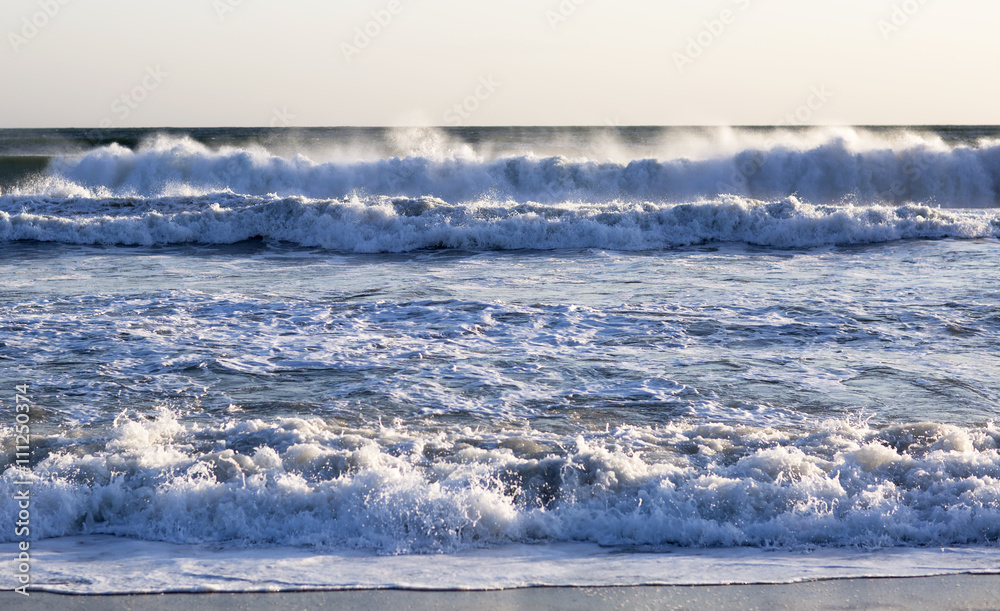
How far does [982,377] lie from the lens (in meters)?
6.25

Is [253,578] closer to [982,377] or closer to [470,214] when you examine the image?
[982,377]

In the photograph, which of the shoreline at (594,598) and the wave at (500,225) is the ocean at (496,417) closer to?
the shoreline at (594,598)

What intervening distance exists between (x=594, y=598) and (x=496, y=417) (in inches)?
87.8

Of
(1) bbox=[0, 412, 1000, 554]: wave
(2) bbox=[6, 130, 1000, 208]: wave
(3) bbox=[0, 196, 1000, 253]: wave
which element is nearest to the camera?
(1) bbox=[0, 412, 1000, 554]: wave

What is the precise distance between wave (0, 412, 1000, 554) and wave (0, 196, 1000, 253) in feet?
33.4

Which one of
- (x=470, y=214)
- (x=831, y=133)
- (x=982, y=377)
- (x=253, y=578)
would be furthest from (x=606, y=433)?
(x=831, y=133)

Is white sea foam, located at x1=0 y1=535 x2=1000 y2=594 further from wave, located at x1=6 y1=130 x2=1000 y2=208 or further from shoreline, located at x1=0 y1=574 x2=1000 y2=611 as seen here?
wave, located at x1=6 y1=130 x2=1000 y2=208

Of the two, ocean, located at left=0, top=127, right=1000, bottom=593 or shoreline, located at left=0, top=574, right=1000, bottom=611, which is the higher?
ocean, located at left=0, top=127, right=1000, bottom=593

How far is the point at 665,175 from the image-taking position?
23.7 m

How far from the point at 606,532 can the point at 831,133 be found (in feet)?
78.9

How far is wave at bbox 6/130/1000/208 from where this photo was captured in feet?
76.6

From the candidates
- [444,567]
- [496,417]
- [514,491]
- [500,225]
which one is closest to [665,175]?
[500,225]

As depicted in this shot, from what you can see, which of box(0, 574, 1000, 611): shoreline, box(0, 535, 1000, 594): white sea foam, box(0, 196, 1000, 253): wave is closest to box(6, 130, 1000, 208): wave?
box(0, 196, 1000, 253): wave

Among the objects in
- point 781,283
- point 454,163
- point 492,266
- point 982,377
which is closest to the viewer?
point 982,377
